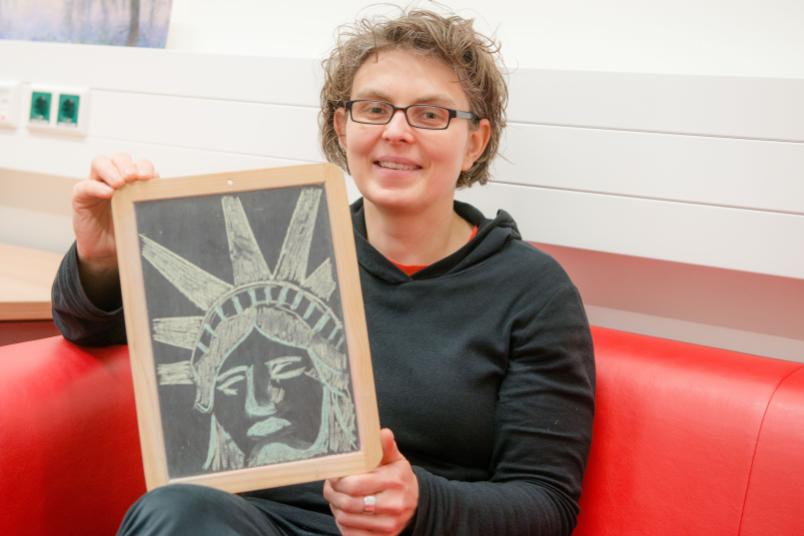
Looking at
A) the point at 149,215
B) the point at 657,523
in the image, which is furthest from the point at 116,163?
the point at 657,523

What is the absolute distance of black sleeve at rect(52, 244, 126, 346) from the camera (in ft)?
3.76

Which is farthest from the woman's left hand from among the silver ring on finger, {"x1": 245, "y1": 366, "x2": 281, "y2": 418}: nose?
{"x1": 245, "y1": 366, "x2": 281, "y2": 418}: nose

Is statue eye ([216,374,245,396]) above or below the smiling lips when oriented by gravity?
below

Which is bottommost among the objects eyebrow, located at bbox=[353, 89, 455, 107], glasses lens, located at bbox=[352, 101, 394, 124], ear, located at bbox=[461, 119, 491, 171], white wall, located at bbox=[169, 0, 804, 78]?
ear, located at bbox=[461, 119, 491, 171]

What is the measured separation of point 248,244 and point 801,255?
32.0 inches

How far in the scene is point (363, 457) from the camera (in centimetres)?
89

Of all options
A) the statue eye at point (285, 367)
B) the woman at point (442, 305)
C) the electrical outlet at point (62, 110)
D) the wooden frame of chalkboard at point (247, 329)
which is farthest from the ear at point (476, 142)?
the electrical outlet at point (62, 110)

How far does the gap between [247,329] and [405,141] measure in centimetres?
36

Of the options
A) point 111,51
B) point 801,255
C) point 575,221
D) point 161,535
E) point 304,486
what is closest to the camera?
point 161,535

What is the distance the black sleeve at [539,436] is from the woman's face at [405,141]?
9.0 inches

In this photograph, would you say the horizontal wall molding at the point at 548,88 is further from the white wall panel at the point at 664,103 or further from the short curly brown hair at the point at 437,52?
the short curly brown hair at the point at 437,52

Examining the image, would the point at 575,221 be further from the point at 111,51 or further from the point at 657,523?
the point at 111,51

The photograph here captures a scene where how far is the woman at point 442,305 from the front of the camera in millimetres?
1057

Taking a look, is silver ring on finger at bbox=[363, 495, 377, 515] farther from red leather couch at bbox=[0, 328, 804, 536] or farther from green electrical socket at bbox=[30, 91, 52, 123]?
green electrical socket at bbox=[30, 91, 52, 123]
